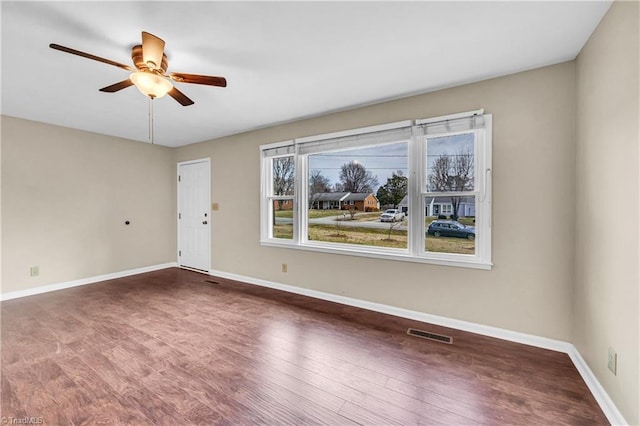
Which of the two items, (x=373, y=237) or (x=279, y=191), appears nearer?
(x=373, y=237)

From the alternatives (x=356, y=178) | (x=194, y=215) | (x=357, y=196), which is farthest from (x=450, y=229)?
(x=194, y=215)

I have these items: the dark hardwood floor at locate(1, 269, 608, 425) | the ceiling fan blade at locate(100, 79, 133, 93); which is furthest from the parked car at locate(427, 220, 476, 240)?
the ceiling fan blade at locate(100, 79, 133, 93)

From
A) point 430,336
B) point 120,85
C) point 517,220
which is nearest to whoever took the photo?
point 120,85

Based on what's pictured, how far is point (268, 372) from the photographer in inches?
78.3

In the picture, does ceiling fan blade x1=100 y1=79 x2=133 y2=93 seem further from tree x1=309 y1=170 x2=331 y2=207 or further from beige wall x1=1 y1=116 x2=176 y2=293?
beige wall x1=1 y1=116 x2=176 y2=293

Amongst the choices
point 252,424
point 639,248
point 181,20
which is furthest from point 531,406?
point 181,20

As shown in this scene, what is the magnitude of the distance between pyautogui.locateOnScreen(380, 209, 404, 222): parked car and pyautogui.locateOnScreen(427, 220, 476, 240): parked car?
1.22ft

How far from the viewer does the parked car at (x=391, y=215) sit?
3124mm

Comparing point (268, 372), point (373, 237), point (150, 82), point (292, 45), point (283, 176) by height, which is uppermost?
point (292, 45)

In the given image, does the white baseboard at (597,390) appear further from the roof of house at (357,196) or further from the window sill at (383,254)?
the roof of house at (357,196)

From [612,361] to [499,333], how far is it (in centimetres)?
92

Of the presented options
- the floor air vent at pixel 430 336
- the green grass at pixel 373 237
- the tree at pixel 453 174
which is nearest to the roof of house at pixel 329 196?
the green grass at pixel 373 237

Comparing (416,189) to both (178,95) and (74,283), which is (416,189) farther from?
(74,283)

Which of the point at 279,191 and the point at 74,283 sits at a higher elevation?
the point at 279,191
